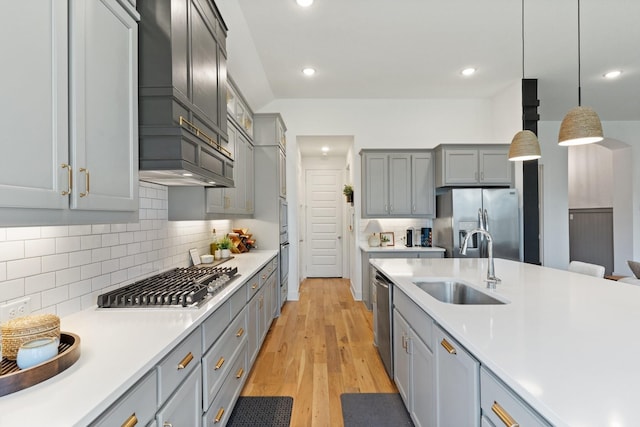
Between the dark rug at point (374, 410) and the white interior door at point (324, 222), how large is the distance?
4432 millimetres

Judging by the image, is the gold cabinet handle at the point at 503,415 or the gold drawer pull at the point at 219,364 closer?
the gold cabinet handle at the point at 503,415

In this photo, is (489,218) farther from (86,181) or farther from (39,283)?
(39,283)

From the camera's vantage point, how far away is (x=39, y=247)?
4.23 ft

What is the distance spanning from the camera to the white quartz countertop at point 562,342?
0.72 meters

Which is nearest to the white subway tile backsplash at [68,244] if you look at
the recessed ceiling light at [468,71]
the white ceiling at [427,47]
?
the white ceiling at [427,47]

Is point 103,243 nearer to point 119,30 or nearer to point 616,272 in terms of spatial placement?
point 119,30

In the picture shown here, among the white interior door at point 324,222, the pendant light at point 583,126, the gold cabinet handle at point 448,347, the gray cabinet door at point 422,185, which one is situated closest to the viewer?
the gold cabinet handle at point 448,347

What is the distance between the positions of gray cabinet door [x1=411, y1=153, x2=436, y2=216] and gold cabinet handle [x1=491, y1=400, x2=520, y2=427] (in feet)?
12.7

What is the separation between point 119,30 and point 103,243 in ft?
3.47

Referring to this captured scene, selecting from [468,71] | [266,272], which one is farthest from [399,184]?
[266,272]

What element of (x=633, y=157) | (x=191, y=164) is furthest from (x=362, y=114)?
(x=633, y=157)

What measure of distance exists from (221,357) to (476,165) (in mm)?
4119

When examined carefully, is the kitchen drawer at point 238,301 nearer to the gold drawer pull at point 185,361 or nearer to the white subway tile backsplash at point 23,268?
the gold drawer pull at point 185,361

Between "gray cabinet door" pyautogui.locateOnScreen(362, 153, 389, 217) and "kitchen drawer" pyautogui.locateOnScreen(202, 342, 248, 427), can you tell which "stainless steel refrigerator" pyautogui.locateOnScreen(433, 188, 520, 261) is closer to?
"gray cabinet door" pyautogui.locateOnScreen(362, 153, 389, 217)
